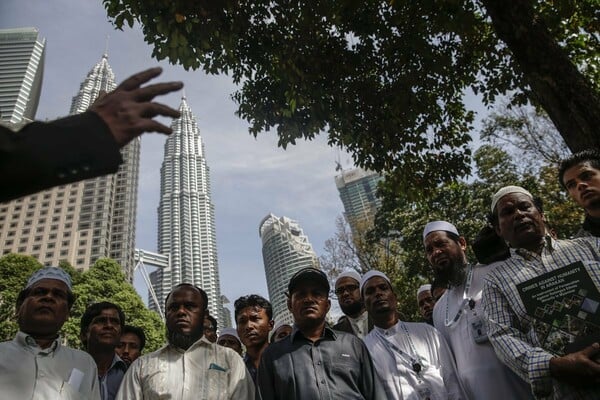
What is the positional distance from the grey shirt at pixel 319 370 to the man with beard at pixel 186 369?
1.34 ft

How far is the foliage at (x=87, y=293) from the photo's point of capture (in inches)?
939

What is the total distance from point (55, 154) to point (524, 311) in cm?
261

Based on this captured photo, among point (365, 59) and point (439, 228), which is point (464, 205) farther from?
point (439, 228)

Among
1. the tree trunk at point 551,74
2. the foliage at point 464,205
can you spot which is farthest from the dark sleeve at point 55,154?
the foliage at point 464,205

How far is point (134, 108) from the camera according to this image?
4.45 feet

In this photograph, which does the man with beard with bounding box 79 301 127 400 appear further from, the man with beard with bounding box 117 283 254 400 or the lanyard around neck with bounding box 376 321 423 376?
the lanyard around neck with bounding box 376 321 423 376

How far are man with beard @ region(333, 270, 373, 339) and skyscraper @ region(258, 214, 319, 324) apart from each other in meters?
58.2

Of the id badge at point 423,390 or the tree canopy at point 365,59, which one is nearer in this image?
the id badge at point 423,390

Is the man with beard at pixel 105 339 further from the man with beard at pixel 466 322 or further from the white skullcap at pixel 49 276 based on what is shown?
the man with beard at pixel 466 322

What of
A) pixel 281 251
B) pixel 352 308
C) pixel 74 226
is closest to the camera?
pixel 352 308

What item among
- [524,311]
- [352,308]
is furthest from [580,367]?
[352,308]

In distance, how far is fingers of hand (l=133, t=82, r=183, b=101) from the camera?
1402 mm

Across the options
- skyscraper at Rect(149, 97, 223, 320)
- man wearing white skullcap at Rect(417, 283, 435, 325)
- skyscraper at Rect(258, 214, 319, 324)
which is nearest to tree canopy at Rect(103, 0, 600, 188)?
man wearing white skullcap at Rect(417, 283, 435, 325)

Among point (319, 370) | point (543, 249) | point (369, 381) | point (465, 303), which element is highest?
point (543, 249)
